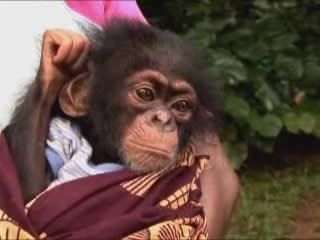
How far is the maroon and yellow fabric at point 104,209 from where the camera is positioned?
247cm

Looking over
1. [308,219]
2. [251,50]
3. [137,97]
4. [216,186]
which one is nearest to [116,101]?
[137,97]

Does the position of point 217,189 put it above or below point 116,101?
below

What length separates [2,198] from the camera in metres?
2.54

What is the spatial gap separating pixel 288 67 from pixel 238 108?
0.85 feet

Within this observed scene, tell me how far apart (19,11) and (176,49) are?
0.51 meters

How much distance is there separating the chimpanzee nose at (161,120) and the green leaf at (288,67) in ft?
6.56

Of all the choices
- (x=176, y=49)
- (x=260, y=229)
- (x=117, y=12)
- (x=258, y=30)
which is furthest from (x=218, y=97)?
(x=258, y=30)

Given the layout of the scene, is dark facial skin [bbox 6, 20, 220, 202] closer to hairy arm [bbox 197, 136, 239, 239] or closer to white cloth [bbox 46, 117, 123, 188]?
white cloth [bbox 46, 117, 123, 188]

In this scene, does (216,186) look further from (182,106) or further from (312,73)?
(312,73)

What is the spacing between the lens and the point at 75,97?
2.68 meters

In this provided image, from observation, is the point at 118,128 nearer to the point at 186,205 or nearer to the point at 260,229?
the point at 186,205

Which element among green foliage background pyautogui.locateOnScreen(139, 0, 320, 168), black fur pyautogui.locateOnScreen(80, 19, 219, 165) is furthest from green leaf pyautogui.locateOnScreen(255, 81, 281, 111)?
→ black fur pyautogui.locateOnScreen(80, 19, 219, 165)

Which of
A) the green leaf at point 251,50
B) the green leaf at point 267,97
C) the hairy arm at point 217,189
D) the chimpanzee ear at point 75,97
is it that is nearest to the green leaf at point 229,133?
the green leaf at point 267,97

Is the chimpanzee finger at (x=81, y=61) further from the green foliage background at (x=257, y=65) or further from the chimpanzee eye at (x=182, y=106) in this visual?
the green foliage background at (x=257, y=65)
